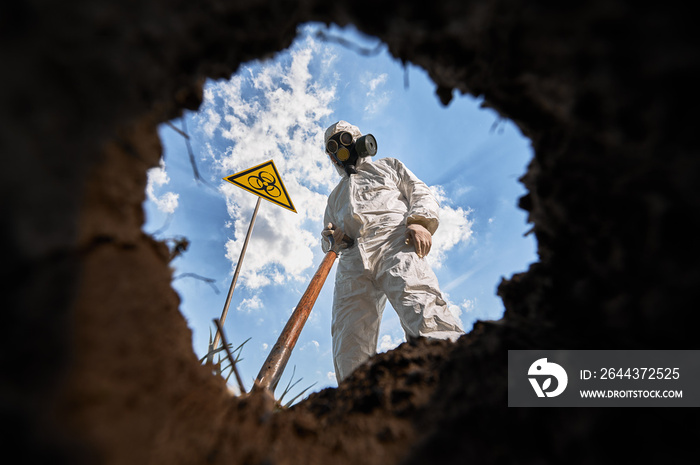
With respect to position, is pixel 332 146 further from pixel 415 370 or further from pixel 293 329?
pixel 415 370

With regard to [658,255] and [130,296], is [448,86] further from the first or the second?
[130,296]

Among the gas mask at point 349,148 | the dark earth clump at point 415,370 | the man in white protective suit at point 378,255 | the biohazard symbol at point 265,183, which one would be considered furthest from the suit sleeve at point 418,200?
the biohazard symbol at point 265,183

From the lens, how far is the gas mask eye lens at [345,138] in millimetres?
3258

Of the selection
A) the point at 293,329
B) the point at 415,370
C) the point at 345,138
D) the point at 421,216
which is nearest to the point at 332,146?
the point at 345,138

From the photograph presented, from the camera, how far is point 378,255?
242cm

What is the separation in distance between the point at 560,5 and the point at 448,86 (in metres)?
0.38

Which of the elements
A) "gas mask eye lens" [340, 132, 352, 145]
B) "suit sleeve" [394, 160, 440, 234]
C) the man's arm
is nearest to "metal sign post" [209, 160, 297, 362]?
"gas mask eye lens" [340, 132, 352, 145]

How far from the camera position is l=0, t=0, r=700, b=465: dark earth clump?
1.14 ft

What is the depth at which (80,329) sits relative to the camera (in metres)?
0.40

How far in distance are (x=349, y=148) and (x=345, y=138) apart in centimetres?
14

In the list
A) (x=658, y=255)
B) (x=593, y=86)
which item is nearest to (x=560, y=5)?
(x=593, y=86)

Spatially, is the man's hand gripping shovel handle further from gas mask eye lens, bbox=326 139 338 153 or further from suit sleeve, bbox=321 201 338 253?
gas mask eye lens, bbox=326 139 338 153

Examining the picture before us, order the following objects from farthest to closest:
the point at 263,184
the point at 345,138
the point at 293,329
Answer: the point at 263,184
the point at 345,138
the point at 293,329

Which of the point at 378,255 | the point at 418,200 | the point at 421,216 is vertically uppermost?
the point at 418,200
